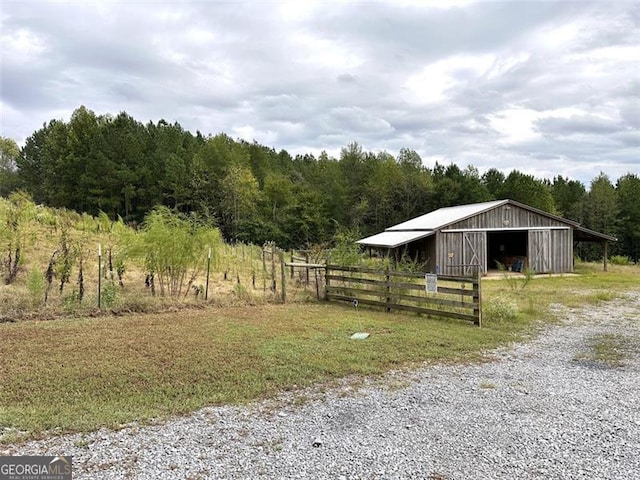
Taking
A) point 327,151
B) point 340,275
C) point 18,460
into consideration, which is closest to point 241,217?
point 327,151

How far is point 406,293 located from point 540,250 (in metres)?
14.0

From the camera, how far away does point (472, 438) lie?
3.75 m

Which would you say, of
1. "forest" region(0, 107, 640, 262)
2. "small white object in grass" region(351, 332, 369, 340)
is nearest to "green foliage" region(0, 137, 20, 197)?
"forest" region(0, 107, 640, 262)

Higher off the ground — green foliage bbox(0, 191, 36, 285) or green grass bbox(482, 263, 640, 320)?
green foliage bbox(0, 191, 36, 285)

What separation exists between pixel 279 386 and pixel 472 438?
217 centimetres

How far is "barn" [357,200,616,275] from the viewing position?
65.3ft

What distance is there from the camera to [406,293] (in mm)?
10266

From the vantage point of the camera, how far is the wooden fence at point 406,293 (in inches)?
345

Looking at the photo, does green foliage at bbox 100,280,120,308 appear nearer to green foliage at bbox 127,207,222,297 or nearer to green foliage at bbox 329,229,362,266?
green foliage at bbox 127,207,222,297

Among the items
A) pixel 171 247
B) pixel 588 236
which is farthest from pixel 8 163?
pixel 588 236

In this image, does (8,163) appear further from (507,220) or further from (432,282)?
(432,282)

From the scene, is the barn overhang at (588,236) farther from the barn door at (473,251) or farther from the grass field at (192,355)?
the grass field at (192,355)

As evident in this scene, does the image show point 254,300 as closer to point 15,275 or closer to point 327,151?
point 15,275

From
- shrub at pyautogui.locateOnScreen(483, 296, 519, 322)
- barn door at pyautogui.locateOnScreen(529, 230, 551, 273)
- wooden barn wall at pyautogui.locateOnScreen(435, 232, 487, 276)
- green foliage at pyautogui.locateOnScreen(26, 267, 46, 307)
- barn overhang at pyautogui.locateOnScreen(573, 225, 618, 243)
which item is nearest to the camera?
green foliage at pyautogui.locateOnScreen(26, 267, 46, 307)
